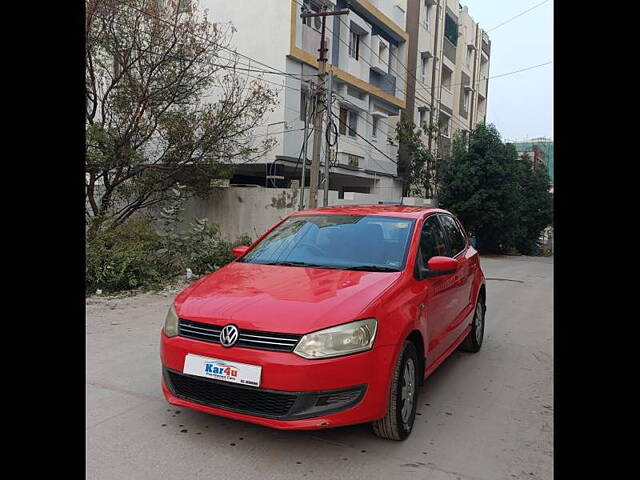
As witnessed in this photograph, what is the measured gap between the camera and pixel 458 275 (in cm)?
487

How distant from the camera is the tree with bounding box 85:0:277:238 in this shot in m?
12.1

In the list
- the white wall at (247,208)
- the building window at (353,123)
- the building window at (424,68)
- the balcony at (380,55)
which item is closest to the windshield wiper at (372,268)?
the white wall at (247,208)

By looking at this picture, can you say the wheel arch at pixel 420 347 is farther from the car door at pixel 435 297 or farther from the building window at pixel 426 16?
the building window at pixel 426 16

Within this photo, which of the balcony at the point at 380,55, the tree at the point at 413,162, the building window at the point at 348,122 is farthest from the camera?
the tree at the point at 413,162

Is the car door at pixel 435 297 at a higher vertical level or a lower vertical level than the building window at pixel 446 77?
lower

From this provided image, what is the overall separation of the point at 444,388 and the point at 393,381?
1.47m

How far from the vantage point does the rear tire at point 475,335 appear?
5.62 m

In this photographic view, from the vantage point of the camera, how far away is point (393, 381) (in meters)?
3.27

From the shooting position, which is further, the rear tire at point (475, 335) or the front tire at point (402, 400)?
the rear tire at point (475, 335)

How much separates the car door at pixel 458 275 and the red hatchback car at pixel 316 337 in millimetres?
422

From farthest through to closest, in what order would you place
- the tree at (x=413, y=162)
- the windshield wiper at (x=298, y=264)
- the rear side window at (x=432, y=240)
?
the tree at (x=413, y=162) → the rear side window at (x=432, y=240) → the windshield wiper at (x=298, y=264)

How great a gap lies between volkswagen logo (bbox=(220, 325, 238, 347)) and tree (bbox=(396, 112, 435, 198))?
22.7 m
